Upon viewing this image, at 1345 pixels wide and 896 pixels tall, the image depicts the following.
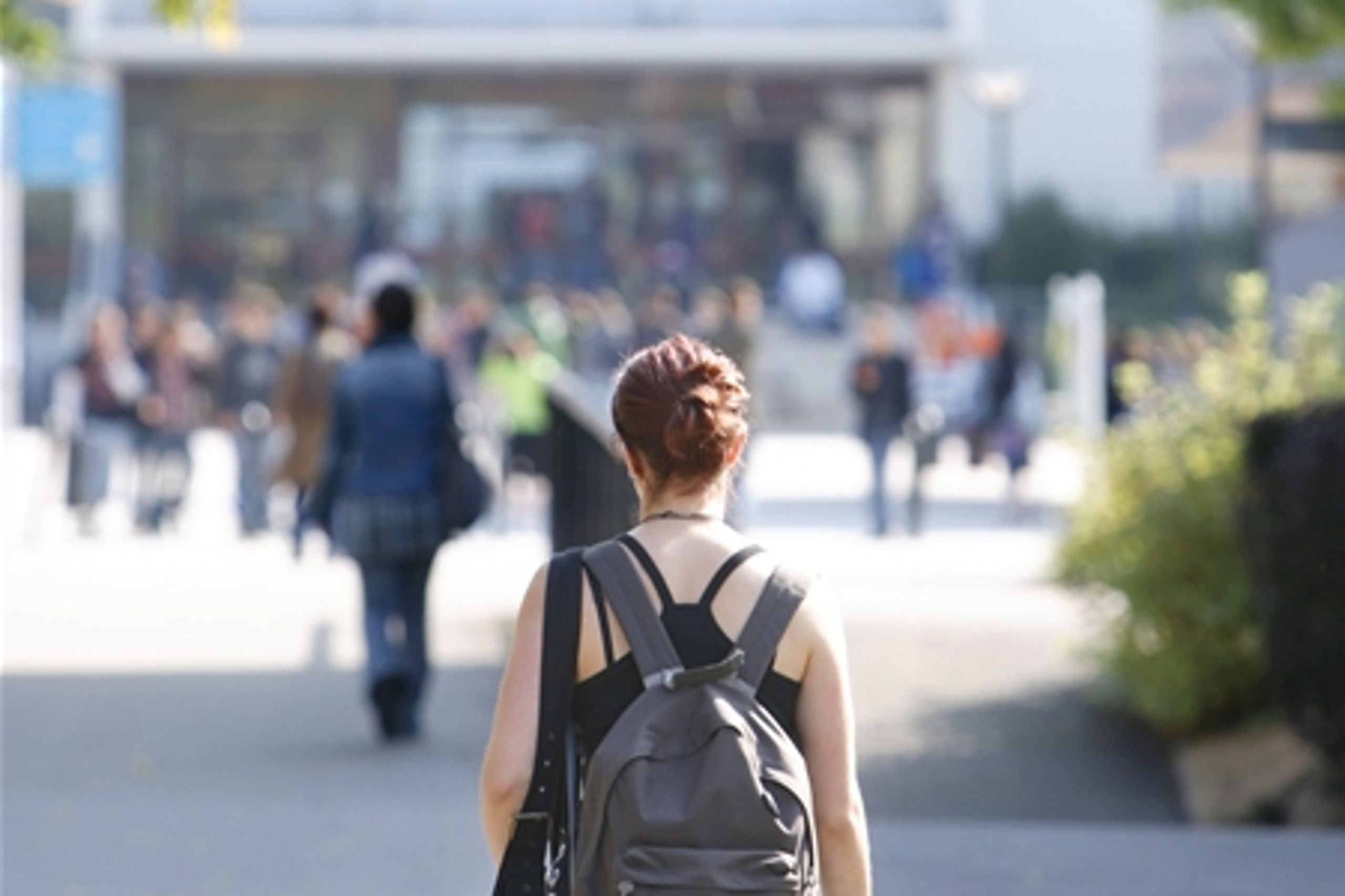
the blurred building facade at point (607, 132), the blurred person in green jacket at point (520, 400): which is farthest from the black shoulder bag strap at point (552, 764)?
the blurred building facade at point (607, 132)

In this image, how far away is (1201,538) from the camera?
34.8 feet

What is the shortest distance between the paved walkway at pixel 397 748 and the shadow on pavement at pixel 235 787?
0.06ft

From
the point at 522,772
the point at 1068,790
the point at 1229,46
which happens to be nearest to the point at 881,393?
the point at 1229,46

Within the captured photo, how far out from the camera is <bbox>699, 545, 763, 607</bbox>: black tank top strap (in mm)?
3586

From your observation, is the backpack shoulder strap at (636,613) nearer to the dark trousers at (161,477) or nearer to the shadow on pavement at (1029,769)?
the shadow on pavement at (1029,769)

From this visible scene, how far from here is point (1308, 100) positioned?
16.4 m

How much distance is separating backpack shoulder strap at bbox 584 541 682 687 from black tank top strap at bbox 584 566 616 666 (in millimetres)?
11

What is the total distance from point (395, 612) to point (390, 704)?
1.31ft

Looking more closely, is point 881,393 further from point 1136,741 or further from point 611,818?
point 611,818

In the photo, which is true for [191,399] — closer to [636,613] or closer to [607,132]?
[636,613]

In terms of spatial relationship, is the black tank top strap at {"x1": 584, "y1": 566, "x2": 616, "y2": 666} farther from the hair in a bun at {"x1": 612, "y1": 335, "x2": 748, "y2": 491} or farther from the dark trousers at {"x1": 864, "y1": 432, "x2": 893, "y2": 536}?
the dark trousers at {"x1": 864, "y1": 432, "x2": 893, "y2": 536}

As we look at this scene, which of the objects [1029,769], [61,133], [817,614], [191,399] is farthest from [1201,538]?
[61,133]

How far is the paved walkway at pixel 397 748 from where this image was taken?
7590mm

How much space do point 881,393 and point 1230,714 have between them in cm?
992
